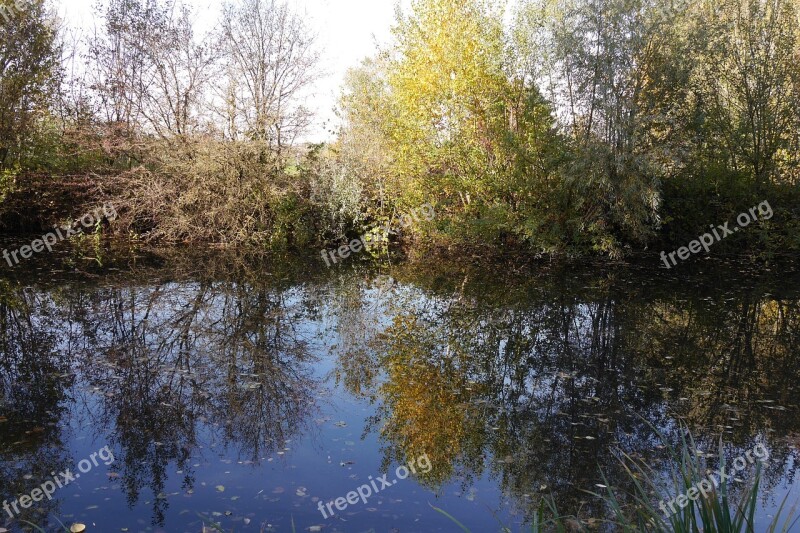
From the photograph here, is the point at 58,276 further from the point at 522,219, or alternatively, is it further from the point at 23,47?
the point at 522,219

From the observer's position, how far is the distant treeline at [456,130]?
16594mm

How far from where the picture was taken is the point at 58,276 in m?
13.2

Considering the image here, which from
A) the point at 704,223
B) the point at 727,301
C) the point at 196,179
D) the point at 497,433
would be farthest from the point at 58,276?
the point at 704,223

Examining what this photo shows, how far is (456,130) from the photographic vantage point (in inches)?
712
